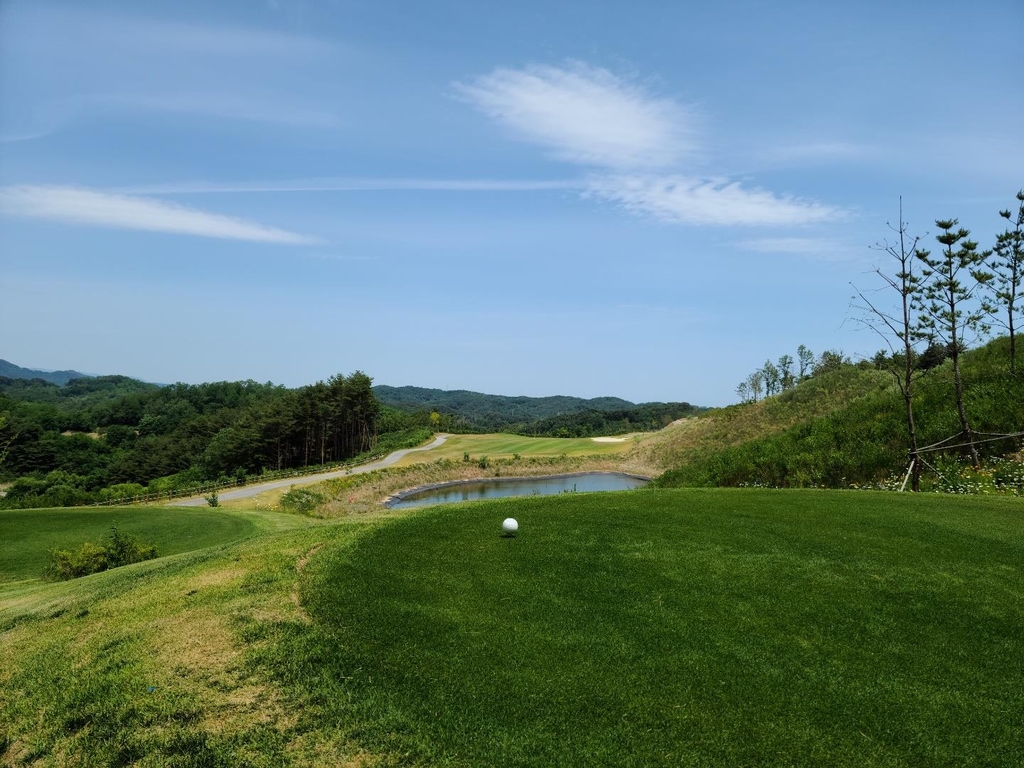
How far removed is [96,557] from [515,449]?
5277 centimetres

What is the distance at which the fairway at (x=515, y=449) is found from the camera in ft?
190

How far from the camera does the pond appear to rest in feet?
129

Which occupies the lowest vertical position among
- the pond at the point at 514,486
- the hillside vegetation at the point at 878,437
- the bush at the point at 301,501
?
the pond at the point at 514,486

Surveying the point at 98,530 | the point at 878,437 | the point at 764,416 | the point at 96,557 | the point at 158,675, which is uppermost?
the point at 764,416

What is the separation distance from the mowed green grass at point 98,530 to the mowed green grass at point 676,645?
33.6ft

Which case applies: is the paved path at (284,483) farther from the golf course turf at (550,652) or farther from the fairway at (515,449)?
the golf course turf at (550,652)

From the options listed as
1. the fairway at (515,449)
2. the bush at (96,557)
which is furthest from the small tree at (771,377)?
the bush at (96,557)

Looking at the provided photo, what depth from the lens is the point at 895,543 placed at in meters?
7.61

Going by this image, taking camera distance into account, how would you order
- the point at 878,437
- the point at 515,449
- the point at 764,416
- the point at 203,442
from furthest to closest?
the point at 203,442
the point at 515,449
the point at 764,416
the point at 878,437

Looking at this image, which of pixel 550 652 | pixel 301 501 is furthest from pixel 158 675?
pixel 301 501

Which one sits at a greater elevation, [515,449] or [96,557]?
[96,557]

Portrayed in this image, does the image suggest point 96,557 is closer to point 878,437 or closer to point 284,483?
point 878,437

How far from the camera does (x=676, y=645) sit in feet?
17.3

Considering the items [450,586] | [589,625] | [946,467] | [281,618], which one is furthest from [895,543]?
[946,467]
